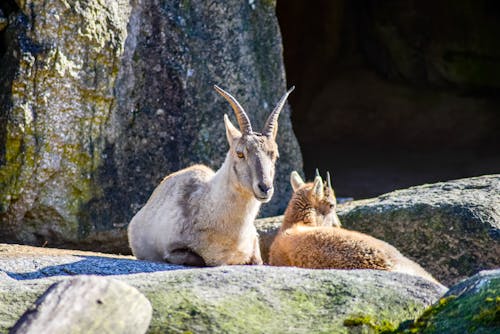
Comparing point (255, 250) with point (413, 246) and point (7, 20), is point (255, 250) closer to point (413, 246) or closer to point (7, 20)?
point (413, 246)

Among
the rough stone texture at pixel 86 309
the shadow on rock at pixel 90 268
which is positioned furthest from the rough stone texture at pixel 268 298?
the shadow on rock at pixel 90 268

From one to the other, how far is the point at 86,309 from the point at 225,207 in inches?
182

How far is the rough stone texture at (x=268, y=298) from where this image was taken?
5832 millimetres

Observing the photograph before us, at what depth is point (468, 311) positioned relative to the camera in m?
5.64

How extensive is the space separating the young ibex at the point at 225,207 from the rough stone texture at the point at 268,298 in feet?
9.04

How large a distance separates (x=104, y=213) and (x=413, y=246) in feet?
11.5

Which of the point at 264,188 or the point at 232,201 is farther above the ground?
the point at 264,188

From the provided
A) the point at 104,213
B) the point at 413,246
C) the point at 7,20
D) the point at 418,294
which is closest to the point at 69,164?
the point at 104,213

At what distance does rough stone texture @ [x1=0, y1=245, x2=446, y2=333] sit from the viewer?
19.1 ft

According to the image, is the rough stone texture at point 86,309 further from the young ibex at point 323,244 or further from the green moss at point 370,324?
the young ibex at point 323,244

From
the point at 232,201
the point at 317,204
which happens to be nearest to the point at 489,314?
the point at 232,201

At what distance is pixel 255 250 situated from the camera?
997 centimetres

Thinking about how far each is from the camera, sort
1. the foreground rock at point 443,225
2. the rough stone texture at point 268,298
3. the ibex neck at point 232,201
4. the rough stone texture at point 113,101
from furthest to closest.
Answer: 1. the rough stone texture at point 113,101
2. the foreground rock at point 443,225
3. the ibex neck at point 232,201
4. the rough stone texture at point 268,298

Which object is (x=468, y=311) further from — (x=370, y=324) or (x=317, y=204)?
(x=317, y=204)
